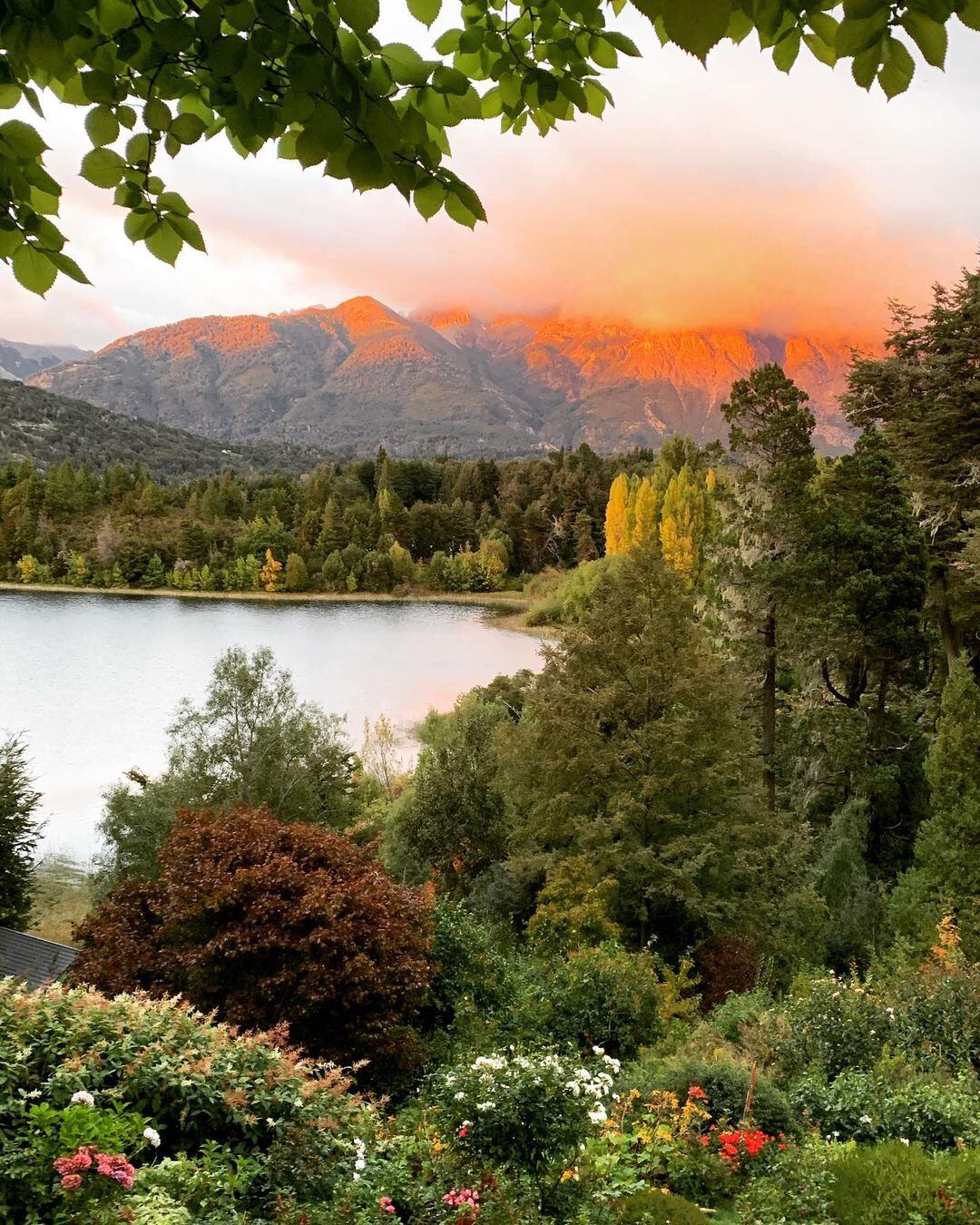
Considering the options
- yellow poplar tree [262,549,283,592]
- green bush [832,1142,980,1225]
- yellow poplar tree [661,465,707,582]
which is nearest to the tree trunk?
green bush [832,1142,980,1225]

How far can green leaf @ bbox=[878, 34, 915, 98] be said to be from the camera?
1.03 meters

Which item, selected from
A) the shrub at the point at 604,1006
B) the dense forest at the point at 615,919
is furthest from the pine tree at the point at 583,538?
the shrub at the point at 604,1006

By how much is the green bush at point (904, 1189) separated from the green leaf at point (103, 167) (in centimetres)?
555

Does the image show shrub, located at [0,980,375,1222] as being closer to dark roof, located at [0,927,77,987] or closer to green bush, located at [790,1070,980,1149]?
green bush, located at [790,1070,980,1149]

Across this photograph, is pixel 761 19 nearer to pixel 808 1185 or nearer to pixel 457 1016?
pixel 808 1185

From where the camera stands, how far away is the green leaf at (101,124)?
3.78 ft

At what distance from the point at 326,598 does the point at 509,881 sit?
186 feet

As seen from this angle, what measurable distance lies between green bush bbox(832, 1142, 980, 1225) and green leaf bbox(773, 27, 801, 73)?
5227 mm

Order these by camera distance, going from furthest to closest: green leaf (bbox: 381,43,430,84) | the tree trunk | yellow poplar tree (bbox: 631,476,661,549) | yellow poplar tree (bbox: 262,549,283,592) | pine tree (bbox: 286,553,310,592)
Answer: yellow poplar tree (bbox: 262,549,283,592) → pine tree (bbox: 286,553,310,592) → yellow poplar tree (bbox: 631,476,661,549) → the tree trunk → green leaf (bbox: 381,43,430,84)

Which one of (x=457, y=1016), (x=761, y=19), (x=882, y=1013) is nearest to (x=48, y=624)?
(x=457, y=1016)

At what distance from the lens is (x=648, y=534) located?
14133 mm

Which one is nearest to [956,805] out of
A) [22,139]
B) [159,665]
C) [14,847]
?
[22,139]

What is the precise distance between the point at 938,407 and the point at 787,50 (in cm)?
1197

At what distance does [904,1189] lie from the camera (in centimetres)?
428
